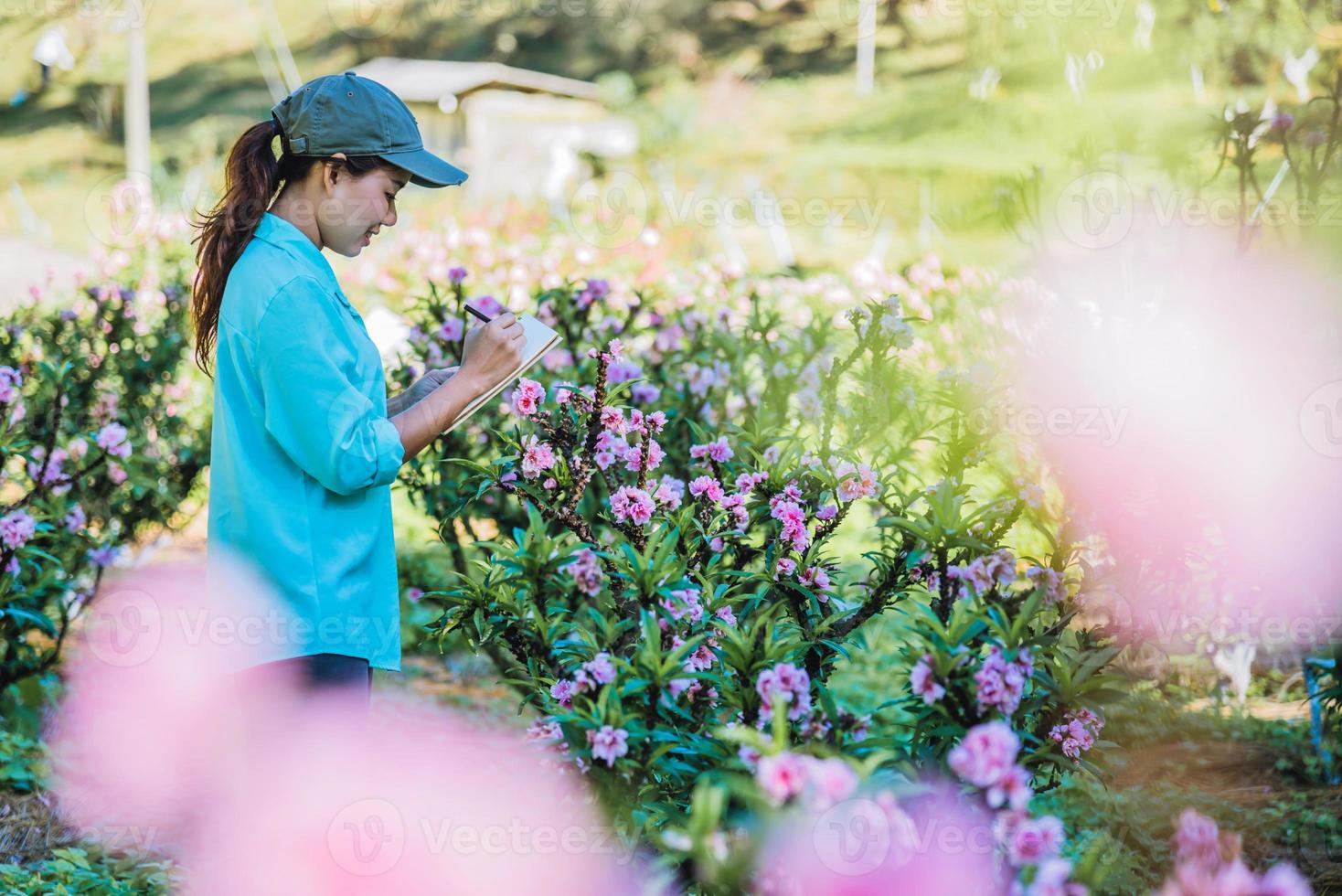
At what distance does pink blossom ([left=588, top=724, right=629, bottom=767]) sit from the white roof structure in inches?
875

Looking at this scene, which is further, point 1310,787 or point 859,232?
point 859,232

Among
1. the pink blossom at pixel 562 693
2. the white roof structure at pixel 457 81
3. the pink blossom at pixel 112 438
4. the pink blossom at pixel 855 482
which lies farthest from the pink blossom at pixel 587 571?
the white roof structure at pixel 457 81

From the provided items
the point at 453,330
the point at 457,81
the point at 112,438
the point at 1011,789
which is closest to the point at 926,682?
the point at 1011,789

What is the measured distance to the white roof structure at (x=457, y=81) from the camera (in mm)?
23344

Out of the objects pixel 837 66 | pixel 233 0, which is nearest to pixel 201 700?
pixel 837 66

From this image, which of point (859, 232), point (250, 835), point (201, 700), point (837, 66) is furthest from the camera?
point (837, 66)

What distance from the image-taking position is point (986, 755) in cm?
131

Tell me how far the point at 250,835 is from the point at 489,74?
23.2 m

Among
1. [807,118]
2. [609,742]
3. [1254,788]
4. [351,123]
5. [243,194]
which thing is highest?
[351,123]

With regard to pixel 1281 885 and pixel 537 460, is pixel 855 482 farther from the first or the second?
pixel 1281 885

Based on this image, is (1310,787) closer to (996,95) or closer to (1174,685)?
(1174,685)

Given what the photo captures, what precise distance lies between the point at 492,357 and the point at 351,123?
0.44 m

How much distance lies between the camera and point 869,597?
2271 millimetres

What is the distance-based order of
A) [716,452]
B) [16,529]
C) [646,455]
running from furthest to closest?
[16,529] < [716,452] < [646,455]
